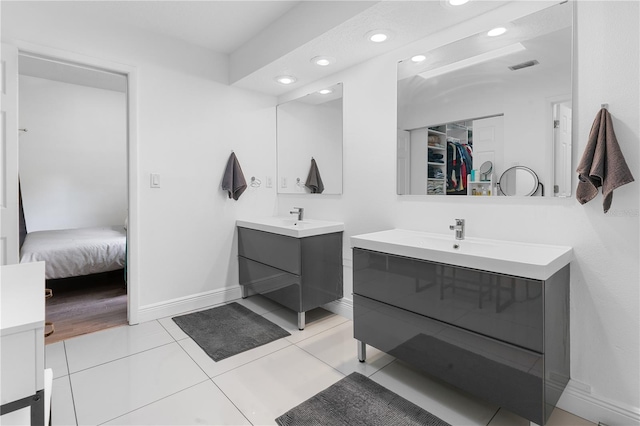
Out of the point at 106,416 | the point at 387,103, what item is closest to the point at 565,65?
the point at 387,103

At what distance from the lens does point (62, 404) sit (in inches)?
65.9

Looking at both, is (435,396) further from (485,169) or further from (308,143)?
(308,143)

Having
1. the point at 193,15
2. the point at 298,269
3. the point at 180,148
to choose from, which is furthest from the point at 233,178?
the point at 193,15

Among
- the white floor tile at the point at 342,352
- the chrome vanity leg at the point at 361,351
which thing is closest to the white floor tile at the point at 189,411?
the white floor tile at the point at 342,352

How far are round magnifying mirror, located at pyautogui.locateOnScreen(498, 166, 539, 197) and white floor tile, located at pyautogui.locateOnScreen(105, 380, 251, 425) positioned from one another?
183 centimetres

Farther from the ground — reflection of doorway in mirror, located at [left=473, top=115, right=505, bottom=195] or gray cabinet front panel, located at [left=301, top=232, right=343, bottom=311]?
reflection of doorway in mirror, located at [left=473, top=115, right=505, bottom=195]

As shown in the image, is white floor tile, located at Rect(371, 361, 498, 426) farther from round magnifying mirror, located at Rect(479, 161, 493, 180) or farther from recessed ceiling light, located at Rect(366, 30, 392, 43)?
recessed ceiling light, located at Rect(366, 30, 392, 43)

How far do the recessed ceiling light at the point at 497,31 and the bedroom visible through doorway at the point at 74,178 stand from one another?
3664 millimetres

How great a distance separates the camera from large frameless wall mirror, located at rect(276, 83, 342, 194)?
2.86m

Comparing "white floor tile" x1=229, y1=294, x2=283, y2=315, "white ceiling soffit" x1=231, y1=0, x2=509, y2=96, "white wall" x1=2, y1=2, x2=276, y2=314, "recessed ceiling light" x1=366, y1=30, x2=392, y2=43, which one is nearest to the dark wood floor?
"white wall" x1=2, y1=2, x2=276, y2=314

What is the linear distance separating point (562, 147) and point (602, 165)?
0.24 m

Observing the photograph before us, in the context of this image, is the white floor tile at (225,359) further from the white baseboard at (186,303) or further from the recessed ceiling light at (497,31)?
the recessed ceiling light at (497,31)

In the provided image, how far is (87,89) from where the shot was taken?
4828mm

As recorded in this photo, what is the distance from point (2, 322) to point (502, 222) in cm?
214
